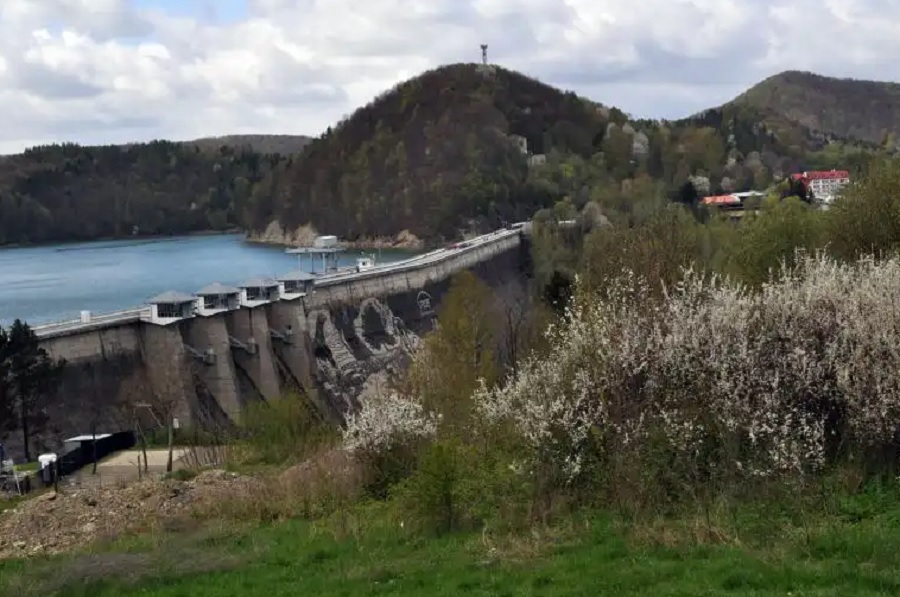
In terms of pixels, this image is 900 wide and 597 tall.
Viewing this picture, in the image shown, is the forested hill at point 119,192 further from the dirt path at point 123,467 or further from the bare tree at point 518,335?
the dirt path at point 123,467

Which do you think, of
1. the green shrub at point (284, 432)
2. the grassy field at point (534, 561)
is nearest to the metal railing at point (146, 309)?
the green shrub at point (284, 432)

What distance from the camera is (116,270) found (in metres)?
97.7

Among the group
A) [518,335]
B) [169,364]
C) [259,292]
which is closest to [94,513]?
[518,335]

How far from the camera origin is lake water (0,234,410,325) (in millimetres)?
67750

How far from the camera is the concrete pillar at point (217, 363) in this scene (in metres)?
37.9

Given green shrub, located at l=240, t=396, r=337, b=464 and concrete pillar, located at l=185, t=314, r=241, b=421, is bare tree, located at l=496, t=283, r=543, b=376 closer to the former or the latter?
green shrub, located at l=240, t=396, r=337, b=464

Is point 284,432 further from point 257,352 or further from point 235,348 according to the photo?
point 257,352

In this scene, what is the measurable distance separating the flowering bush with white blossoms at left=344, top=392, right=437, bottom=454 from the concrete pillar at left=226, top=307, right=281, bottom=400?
25799mm

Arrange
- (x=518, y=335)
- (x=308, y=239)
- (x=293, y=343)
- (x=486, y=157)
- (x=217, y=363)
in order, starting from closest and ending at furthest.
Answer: (x=518, y=335) → (x=217, y=363) → (x=293, y=343) → (x=486, y=157) → (x=308, y=239)

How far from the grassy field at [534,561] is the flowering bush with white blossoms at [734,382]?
112 centimetres

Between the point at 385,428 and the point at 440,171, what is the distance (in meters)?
111

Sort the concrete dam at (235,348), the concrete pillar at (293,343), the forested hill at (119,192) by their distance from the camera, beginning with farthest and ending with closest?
the forested hill at (119,192) → the concrete pillar at (293,343) → the concrete dam at (235,348)

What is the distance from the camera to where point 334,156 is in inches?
5699

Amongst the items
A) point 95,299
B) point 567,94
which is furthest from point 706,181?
point 95,299
